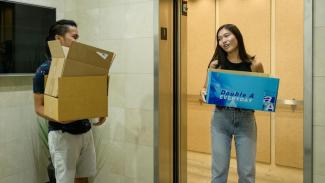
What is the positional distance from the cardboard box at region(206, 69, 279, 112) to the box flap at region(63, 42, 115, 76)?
705 millimetres

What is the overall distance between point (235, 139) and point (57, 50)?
1.28m

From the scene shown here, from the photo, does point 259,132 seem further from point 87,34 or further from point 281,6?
point 87,34

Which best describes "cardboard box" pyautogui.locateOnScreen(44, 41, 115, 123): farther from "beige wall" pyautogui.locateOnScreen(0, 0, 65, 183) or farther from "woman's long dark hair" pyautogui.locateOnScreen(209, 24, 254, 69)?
"beige wall" pyautogui.locateOnScreen(0, 0, 65, 183)

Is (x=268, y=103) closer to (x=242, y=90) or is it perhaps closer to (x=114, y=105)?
(x=242, y=90)

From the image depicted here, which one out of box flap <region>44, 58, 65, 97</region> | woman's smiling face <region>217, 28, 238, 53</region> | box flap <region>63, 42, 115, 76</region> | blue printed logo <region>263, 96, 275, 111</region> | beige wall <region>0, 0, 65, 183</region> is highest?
woman's smiling face <region>217, 28, 238, 53</region>

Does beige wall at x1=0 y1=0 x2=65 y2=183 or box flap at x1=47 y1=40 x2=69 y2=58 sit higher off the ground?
box flap at x1=47 y1=40 x2=69 y2=58

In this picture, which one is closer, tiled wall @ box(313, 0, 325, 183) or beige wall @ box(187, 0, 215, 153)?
tiled wall @ box(313, 0, 325, 183)

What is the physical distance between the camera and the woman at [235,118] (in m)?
2.16

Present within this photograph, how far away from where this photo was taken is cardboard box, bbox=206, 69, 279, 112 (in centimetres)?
199

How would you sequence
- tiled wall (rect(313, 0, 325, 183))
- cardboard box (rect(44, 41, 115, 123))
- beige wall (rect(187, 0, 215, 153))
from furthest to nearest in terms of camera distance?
beige wall (rect(187, 0, 215, 153)) < cardboard box (rect(44, 41, 115, 123)) < tiled wall (rect(313, 0, 325, 183))

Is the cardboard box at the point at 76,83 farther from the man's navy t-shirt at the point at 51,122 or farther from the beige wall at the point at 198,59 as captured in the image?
the beige wall at the point at 198,59

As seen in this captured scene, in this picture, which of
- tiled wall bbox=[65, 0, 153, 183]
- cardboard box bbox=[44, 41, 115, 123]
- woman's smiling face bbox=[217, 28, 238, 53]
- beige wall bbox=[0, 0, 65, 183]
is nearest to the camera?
cardboard box bbox=[44, 41, 115, 123]

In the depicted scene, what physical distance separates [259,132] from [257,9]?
0.99 m

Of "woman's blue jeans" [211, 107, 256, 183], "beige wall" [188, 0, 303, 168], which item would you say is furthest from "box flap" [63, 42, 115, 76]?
"beige wall" [188, 0, 303, 168]
